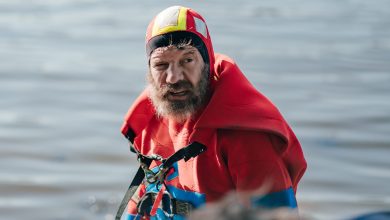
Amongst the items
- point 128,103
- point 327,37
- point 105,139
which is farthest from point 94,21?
point 105,139

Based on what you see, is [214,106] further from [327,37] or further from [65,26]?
[65,26]

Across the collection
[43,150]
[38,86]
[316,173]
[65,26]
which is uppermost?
[65,26]

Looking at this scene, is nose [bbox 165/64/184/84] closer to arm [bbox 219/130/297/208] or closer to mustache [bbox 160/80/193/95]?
mustache [bbox 160/80/193/95]

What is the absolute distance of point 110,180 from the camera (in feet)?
23.3

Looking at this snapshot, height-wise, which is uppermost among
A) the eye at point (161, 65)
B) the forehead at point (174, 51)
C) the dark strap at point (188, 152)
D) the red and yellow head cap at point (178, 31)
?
the red and yellow head cap at point (178, 31)

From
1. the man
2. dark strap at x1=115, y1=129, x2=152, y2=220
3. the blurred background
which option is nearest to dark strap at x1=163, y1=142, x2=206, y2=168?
the man

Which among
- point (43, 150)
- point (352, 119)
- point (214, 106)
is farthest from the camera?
point (352, 119)

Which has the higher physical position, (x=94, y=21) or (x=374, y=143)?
(x=94, y=21)

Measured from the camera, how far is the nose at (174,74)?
395cm

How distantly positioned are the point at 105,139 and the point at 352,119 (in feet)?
7.38

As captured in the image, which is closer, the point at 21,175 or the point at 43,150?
the point at 21,175

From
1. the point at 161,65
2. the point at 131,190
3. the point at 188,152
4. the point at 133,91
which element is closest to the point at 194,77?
the point at 161,65

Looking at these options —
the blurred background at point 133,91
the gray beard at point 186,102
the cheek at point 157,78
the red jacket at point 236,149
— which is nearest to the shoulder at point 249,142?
the red jacket at point 236,149

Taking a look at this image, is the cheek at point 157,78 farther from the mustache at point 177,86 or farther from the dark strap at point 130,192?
the dark strap at point 130,192
